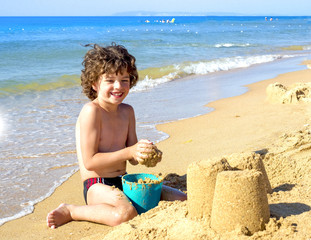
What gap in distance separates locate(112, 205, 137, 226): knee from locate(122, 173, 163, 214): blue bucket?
0.08 metres

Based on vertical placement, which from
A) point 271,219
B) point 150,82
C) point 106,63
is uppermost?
point 106,63

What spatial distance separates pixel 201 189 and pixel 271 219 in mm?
390

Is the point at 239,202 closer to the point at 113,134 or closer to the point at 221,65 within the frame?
the point at 113,134

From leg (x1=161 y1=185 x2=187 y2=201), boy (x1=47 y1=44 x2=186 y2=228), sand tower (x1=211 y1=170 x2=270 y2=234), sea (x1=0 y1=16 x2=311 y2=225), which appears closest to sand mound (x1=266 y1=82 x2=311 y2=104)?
sea (x1=0 y1=16 x2=311 y2=225)

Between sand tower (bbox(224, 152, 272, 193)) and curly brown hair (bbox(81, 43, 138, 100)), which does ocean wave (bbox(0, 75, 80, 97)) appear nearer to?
curly brown hair (bbox(81, 43, 138, 100))

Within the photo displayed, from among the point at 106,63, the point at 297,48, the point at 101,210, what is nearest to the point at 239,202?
the point at 101,210

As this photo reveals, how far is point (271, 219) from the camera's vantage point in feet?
6.63

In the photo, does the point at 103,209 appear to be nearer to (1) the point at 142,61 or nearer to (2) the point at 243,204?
(2) the point at 243,204

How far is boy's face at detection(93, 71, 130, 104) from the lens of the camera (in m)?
3.01

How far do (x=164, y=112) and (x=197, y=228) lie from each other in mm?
4349

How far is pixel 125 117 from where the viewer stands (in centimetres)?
324

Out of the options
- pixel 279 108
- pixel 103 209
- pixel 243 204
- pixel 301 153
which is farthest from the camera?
pixel 279 108

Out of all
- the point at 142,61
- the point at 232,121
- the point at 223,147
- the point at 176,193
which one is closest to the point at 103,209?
the point at 176,193

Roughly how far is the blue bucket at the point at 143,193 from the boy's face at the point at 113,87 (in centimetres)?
63
